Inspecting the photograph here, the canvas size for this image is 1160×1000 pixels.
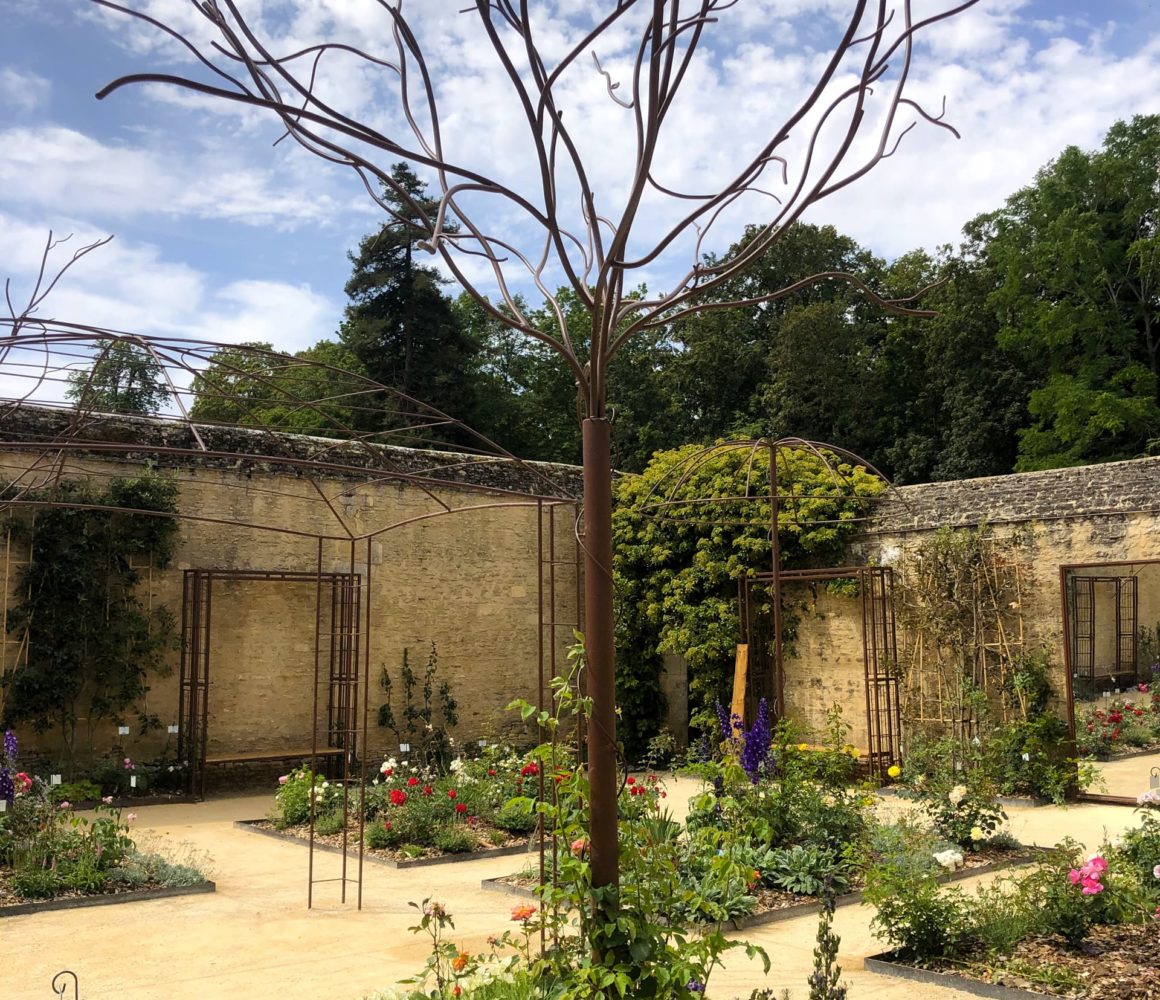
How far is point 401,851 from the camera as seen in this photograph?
7648mm

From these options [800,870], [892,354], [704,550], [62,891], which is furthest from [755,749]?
[892,354]

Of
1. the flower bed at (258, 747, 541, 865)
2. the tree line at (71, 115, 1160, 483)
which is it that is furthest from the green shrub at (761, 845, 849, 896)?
the tree line at (71, 115, 1160, 483)

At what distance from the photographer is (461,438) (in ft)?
70.3

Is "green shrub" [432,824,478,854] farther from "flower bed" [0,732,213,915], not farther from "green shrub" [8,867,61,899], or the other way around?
"green shrub" [8,867,61,899]

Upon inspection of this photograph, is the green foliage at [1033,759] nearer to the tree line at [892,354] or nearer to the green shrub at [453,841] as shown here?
the green shrub at [453,841]

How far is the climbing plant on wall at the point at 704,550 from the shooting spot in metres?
11.3

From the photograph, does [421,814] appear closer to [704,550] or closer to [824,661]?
[704,550]

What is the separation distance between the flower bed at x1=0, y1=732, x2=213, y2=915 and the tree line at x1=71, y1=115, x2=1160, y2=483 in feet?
38.5

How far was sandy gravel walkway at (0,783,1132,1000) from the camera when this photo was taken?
4.60 meters

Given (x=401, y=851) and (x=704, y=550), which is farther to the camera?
(x=704, y=550)

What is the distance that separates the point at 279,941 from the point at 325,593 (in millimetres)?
6406

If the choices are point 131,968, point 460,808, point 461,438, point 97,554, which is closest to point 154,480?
point 97,554

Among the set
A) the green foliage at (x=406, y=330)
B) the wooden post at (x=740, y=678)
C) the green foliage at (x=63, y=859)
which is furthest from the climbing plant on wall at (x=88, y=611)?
the green foliage at (x=406, y=330)

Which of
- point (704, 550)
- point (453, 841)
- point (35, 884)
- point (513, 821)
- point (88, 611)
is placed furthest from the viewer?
point (704, 550)
